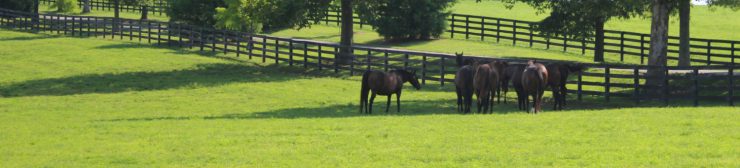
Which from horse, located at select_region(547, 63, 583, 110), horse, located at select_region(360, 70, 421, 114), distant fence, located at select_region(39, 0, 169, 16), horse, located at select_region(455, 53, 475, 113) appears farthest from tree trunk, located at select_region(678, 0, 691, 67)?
distant fence, located at select_region(39, 0, 169, 16)

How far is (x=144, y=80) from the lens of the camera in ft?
121

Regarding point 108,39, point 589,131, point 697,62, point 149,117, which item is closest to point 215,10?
point 108,39

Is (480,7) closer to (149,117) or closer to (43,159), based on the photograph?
(149,117)

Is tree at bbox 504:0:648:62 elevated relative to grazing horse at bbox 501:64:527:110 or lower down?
elevated

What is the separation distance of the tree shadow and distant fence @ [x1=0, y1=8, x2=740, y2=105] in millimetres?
2018

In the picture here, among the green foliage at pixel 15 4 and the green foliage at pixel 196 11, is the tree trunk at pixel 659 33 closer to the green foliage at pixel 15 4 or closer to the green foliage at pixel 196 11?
the green foliage at pixel 196 11

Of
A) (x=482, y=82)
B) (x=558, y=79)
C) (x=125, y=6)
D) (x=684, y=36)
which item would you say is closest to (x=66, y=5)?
(x=125, y=6)

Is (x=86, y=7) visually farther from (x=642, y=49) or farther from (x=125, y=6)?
(x=642, y=49)

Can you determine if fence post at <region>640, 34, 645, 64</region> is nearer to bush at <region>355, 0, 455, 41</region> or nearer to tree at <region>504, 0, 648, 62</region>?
tree at <region>504, 0, 648, 62</region>

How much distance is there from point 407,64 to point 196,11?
22839 mm

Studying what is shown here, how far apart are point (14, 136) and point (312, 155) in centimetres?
745

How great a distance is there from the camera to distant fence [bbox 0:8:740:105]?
2788 centimetres

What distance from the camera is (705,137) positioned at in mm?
17828

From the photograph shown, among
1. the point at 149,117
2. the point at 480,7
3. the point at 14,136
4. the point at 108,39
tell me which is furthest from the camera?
the point at 480,7
